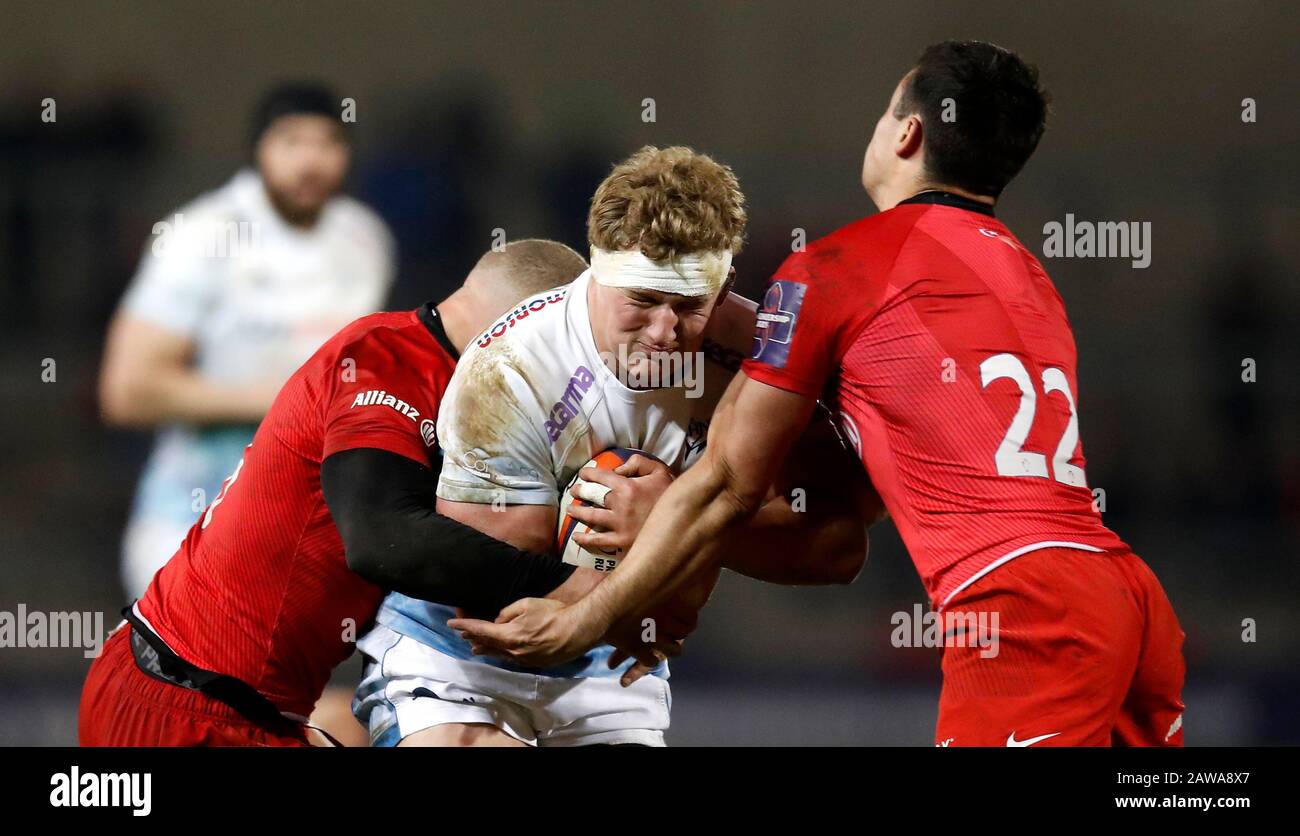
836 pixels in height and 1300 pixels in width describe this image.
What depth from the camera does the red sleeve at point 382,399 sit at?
116 inches

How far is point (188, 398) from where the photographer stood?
4.39m

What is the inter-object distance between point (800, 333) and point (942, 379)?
277 mm

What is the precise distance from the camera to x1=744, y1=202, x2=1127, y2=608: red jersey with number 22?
266cm

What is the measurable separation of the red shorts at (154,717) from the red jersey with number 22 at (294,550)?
0.26 ft

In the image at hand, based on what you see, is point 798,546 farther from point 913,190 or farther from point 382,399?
point 382,399

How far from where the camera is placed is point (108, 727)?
3.12m

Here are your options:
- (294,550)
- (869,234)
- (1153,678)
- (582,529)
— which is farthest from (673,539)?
(1153,678)

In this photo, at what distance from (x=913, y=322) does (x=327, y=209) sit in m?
2.63

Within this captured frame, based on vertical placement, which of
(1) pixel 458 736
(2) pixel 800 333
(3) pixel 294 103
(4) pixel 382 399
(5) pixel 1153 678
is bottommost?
(1) pixel 458 736
